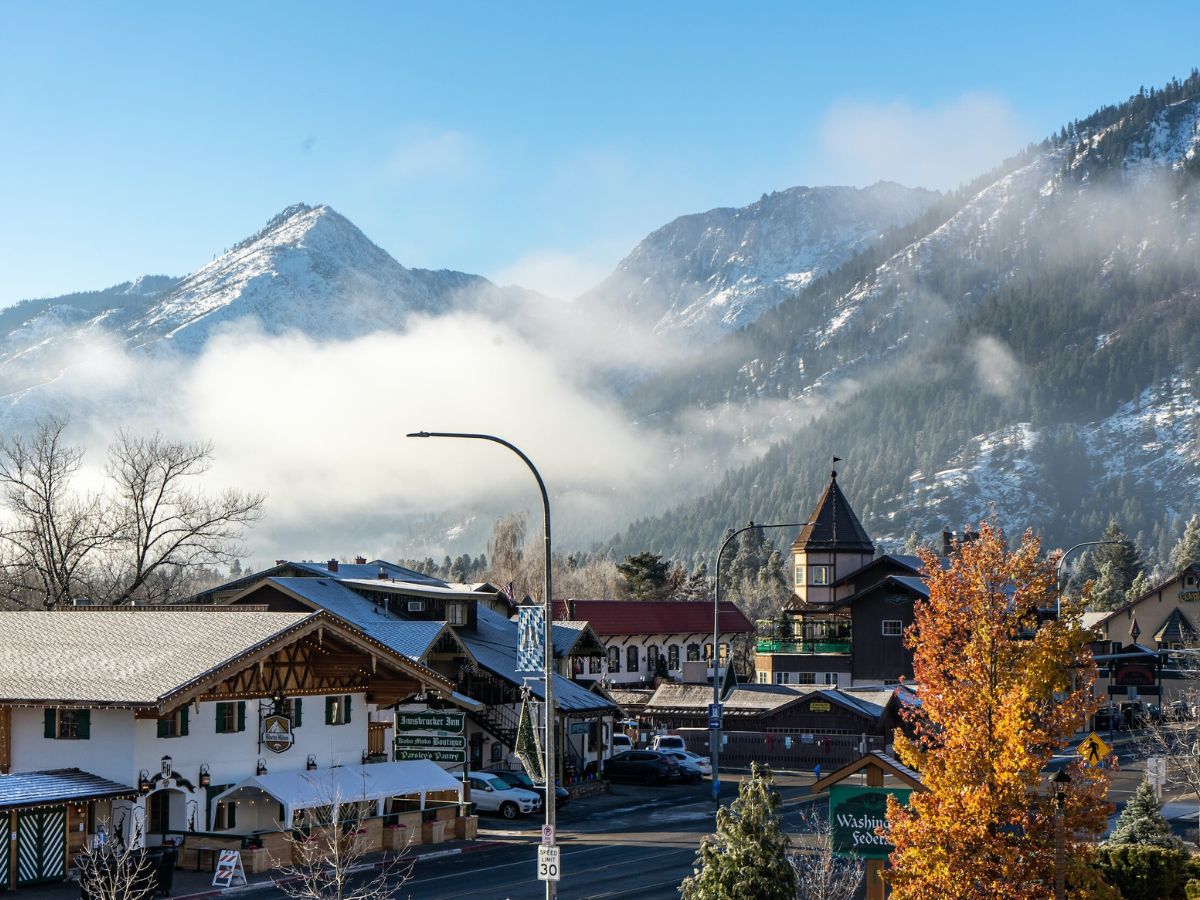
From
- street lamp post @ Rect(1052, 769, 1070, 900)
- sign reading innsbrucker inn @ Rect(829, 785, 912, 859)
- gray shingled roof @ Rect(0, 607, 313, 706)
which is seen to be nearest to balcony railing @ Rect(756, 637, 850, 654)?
gray shingled roof @ Rect(0, 607, 313, 706)

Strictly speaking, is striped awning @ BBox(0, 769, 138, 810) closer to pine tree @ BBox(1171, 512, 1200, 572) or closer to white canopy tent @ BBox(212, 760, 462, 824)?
white canopy tent @ BBox(212, 760, 462, 824)

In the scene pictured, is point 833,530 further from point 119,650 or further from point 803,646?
point 119,650

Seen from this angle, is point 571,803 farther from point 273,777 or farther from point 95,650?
point 95,650

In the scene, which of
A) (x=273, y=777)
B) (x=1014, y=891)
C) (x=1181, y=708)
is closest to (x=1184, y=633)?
(x=1181, y=708)

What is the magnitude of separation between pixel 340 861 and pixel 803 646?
6573 centimetres

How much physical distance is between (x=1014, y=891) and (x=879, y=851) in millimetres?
3853

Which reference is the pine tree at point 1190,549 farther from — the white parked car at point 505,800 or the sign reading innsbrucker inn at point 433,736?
the sign reading innsbrucker inn at point 433,736

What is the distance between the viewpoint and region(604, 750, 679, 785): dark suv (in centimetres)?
6775

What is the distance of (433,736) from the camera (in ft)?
135

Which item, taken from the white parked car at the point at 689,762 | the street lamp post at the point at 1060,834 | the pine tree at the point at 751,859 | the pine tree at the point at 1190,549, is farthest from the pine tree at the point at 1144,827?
the pine tree at the point at 1190,549

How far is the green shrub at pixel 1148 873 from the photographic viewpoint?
35.9m

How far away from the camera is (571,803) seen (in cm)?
5997

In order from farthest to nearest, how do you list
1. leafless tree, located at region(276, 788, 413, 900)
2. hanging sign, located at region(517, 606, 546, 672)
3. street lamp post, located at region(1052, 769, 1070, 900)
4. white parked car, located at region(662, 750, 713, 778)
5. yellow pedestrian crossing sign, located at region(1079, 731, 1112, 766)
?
white parked car, located at region(662, 750, 713, 778), leafless tree, located at region(276, 788, 413, 900), hanging sign, located at region(517, 606, 546, 672), yellow pedestrian crossing sign, located at region(1079, 731, 1112, 766), street lamp post, located at region(1052, 769, 1070, 900)

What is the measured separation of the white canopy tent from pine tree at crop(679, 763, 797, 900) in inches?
678
